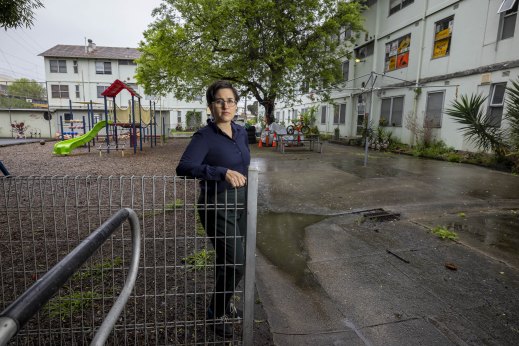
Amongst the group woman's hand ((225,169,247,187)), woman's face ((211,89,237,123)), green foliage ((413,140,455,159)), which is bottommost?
green foliage ((413,140,455,159))

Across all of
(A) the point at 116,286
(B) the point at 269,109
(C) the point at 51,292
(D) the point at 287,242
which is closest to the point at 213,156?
(C) the point at 51,292

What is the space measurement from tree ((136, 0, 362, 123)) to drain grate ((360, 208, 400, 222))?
11.6 m

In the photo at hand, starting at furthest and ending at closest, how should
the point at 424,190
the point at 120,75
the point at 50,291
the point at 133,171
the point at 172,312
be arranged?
the point at 120,75 < the point at 133,171 < the point at 424,190 < the point at 172,312 < the point at 50,291

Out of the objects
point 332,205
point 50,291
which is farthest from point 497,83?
point 50,291

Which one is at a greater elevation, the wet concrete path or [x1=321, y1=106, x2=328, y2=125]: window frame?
[x1=321, y1=106, x2=328, y2=125]: window frame

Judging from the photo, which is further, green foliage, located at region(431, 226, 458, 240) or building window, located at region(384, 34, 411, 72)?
building window, located at region(384, 34, 411, 72)

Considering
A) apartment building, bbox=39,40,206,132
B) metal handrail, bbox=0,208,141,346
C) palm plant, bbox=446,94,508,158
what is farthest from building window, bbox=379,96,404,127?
apartment building, bbox=39,40,206,132

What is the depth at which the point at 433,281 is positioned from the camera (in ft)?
10.3

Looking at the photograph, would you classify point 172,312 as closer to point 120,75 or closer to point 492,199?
point 492,199

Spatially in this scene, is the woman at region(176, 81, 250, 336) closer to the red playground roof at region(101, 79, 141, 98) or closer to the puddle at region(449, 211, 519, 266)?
the puddle at region(449, 211, 519, 266)

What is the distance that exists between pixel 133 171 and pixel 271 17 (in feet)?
36.2

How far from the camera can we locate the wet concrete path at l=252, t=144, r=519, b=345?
8.07 feet

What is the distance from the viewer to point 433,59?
14.3 m

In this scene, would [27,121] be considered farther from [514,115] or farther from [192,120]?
[514,115]
